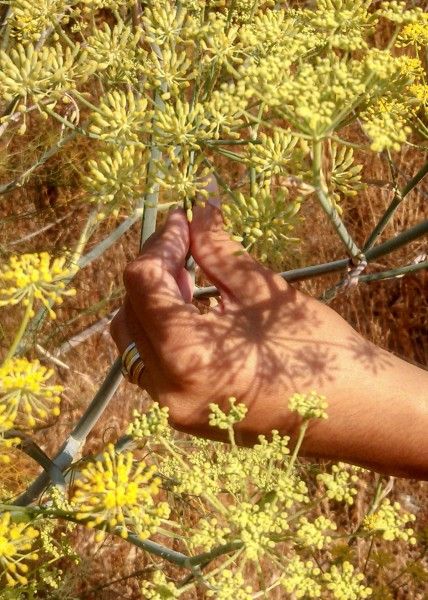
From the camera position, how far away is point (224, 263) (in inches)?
49.5

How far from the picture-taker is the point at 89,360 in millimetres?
3385

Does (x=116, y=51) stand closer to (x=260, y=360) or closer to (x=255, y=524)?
(x=260, y=360)

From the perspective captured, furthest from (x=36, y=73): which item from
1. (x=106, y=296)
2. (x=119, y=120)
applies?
(x=106, y=296)

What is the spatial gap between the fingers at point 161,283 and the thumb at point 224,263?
30 mm

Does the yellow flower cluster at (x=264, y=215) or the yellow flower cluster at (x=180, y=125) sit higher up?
the yellow flower cluster at (x=180, y=125)

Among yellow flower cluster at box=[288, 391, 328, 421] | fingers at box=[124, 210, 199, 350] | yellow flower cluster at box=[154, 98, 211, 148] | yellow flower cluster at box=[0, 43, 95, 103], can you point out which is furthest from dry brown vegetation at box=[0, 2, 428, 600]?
yellow flower cluster at box=[288, 391, 328, 421]

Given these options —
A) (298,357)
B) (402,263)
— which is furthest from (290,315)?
(402,263)

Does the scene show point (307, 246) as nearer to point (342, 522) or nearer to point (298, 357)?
point (342, 522)

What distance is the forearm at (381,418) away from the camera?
125 cm

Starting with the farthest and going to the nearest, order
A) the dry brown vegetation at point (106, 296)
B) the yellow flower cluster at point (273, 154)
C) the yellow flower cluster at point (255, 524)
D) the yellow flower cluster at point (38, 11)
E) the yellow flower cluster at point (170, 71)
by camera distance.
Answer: the dry brown vegetation at point (106, 296) < the yellow flower cluster at point (38, 11) < the yellow flower cluster at point (170, 71) < the yellow flower cluster at point (273, 154) < the yellow flower cluster at point (255, 524)

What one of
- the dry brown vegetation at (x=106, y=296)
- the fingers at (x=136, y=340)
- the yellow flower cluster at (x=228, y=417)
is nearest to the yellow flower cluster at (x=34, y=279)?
the yellow flower cluster at (x=228, y=417)

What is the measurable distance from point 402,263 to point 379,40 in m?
1.06

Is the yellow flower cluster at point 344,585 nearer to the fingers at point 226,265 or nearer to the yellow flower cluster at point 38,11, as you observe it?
the fingers at point 226,265

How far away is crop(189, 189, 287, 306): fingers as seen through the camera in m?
1.20
